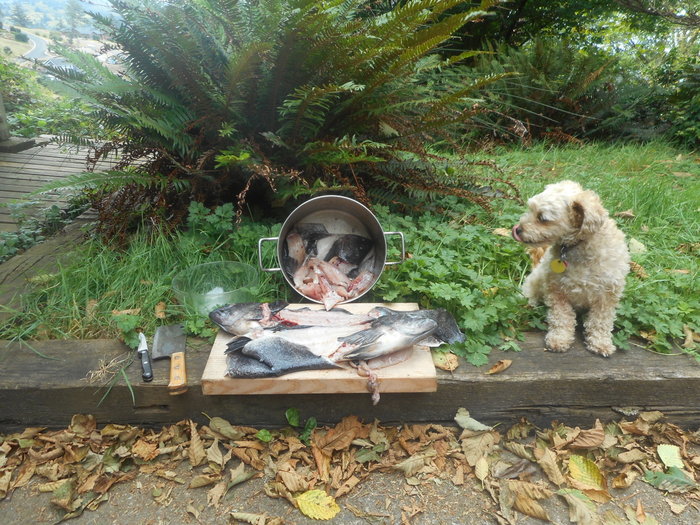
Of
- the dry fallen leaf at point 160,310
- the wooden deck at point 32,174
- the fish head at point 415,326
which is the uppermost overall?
the wooden deck at point 32,174

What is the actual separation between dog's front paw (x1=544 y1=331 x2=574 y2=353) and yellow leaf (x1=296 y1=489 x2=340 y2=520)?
4.42 feet

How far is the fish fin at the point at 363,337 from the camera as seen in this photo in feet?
6.63

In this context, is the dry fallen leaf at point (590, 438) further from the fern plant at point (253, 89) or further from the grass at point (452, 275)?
the fern plant at point (253, 89)

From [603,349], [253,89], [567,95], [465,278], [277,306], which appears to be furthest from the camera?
[567,95]

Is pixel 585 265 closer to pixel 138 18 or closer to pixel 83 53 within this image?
pixel 138 18

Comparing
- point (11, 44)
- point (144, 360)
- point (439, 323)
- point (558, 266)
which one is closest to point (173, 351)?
point (144, 360)

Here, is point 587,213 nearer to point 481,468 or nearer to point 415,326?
point 415,326

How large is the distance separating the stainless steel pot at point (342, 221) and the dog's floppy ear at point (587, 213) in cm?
96

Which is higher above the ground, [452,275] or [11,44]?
[11,44]

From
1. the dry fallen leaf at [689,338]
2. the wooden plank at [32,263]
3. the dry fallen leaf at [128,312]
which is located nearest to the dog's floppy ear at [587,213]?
the dry fallen leaf at [689,338]

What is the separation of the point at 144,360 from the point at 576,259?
2.28 metres

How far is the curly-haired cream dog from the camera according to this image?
202 centimetres

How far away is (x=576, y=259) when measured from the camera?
2127 mm

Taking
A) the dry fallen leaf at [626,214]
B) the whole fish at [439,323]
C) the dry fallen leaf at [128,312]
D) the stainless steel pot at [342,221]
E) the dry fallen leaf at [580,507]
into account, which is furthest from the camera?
the dry fallen leaf at [626,214]
